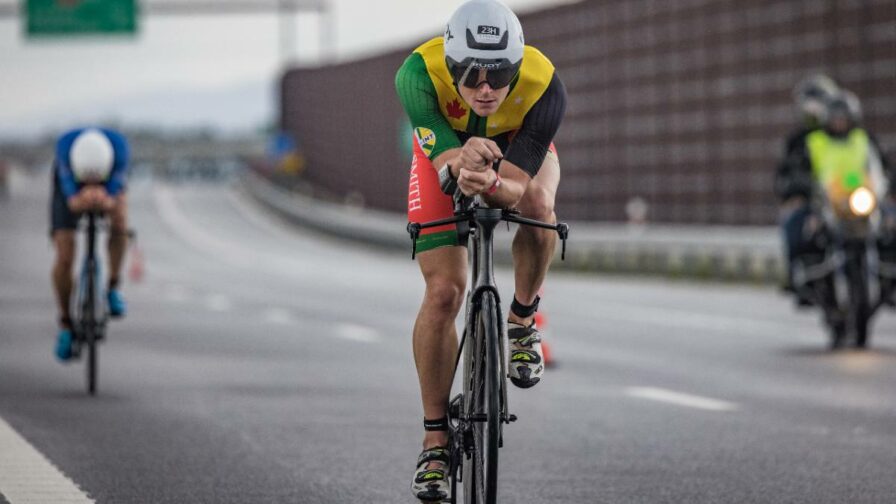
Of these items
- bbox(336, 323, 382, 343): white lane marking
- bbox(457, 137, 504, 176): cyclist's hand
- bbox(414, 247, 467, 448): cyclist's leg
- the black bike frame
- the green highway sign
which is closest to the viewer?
bbox(457, 137, 504, 176): cyclist's hand

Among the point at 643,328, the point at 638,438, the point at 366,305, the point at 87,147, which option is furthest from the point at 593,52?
the point at 638,438

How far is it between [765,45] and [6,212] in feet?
141

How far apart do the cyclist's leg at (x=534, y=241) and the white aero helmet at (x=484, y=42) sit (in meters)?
0.51

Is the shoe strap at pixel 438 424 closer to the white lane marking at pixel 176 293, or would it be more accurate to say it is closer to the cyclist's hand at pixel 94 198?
the cyclist's hand at pixel 94 198

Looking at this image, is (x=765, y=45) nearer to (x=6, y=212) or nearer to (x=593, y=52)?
(x=593, y=52)

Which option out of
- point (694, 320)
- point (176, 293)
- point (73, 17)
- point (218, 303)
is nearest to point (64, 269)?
point (694, 320)

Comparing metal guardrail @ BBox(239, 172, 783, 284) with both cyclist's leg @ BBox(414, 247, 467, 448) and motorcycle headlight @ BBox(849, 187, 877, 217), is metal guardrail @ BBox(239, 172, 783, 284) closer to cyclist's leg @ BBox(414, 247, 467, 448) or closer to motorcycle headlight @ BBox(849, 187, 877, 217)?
motorcycle headlight @ BBox(849, 187, 877, 217)

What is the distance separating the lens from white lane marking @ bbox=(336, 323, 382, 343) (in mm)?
16531

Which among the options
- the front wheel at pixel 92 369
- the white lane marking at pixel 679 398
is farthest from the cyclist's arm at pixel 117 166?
the white lane marking at pixel 679 398

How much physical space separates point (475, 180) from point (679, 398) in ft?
17.9

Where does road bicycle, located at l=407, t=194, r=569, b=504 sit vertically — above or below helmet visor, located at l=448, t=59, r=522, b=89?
below

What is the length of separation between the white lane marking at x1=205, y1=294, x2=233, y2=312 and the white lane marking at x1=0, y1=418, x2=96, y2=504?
13089mm

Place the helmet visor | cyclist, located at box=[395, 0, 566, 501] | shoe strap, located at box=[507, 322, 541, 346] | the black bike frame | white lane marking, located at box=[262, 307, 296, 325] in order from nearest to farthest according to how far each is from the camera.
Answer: the helmet visor, cyclist, located at box=[395, 0, 566, 501], shoe strap, located at box=[507, 322, 541, 346], the black bike frame, white lane marking, located at box=[262, 307, 296, 325]

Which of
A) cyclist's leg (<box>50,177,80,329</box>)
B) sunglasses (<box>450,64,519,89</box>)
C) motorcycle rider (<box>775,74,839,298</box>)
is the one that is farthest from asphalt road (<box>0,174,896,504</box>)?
sunglasses (<box>450,64,519,89</box>)
